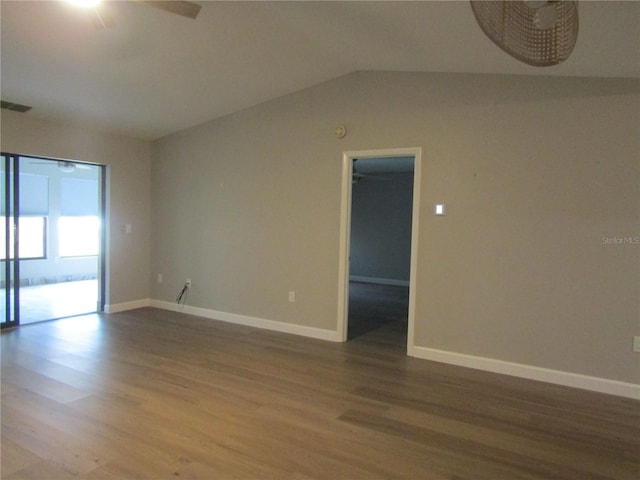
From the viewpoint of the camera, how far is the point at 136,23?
3.00 m

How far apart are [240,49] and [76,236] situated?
706 cm

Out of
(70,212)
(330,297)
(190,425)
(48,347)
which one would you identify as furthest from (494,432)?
(70,212)

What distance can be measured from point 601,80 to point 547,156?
2.21 feet

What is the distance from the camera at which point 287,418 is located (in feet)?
8.82

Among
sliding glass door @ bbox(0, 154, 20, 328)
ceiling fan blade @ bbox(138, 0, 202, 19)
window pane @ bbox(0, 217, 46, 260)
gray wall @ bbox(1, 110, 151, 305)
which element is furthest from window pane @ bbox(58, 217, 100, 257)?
ceiling fan blade @ bbox(138, 0, 202, 19)

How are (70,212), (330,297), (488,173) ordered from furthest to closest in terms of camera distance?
(70,212)
(330,297)
(488,173)

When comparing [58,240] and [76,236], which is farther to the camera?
[76,236]

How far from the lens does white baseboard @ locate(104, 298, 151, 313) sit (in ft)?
18.2

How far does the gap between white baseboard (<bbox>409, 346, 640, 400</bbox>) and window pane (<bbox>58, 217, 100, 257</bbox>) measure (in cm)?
729

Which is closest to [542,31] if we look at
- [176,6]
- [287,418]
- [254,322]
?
[176,6]

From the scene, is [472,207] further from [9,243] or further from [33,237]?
[33,237]

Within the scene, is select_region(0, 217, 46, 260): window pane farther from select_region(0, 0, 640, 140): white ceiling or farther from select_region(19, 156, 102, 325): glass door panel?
select_region(0, 0, 640, 140): white ceiling

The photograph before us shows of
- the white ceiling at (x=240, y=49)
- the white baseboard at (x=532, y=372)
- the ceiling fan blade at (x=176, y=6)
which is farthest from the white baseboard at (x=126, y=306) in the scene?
the ceiling fan blade at (x=176, y=6)

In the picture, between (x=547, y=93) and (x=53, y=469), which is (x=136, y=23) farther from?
(x=547, y=93)
